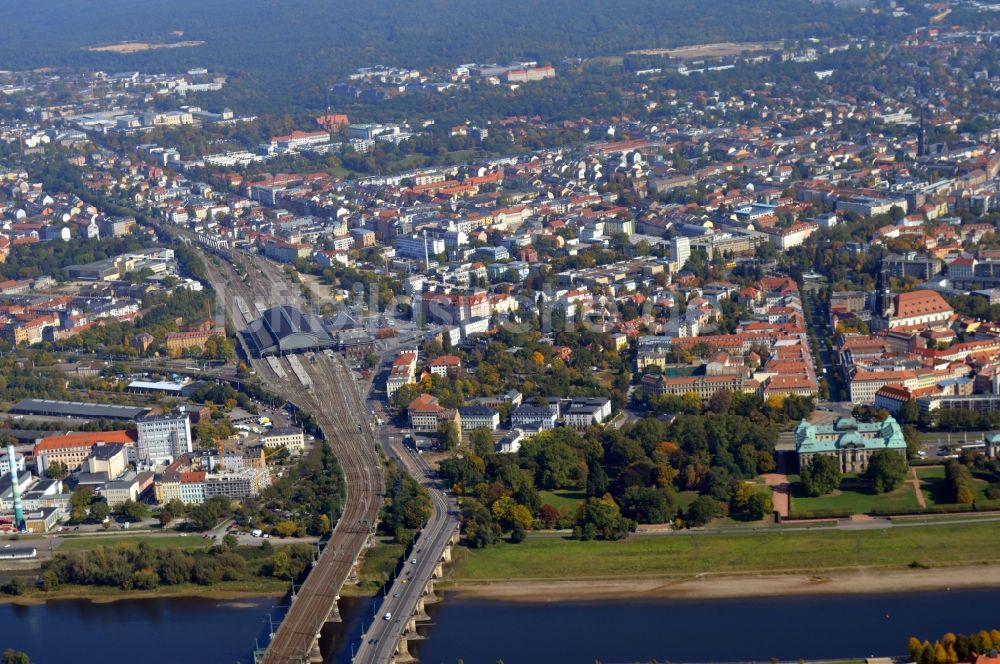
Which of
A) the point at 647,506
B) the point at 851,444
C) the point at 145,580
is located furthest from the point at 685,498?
the point at 145,580

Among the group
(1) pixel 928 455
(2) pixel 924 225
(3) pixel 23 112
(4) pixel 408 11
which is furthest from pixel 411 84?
(1) pixel 928 455

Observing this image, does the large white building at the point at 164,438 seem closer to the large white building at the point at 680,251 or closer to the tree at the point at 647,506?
the tree at the point at 647,506

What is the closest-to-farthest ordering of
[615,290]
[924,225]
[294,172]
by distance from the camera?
[615,290], [924,225], [294,172]

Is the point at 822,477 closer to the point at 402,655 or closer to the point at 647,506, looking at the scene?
the point at 647,506

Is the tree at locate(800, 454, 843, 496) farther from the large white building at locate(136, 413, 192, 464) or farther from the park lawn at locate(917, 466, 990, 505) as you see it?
the large white building at locate(136, 413, 192, 464)

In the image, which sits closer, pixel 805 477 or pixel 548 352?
pixel 805 477

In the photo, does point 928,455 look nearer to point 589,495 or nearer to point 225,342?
point 589,495
